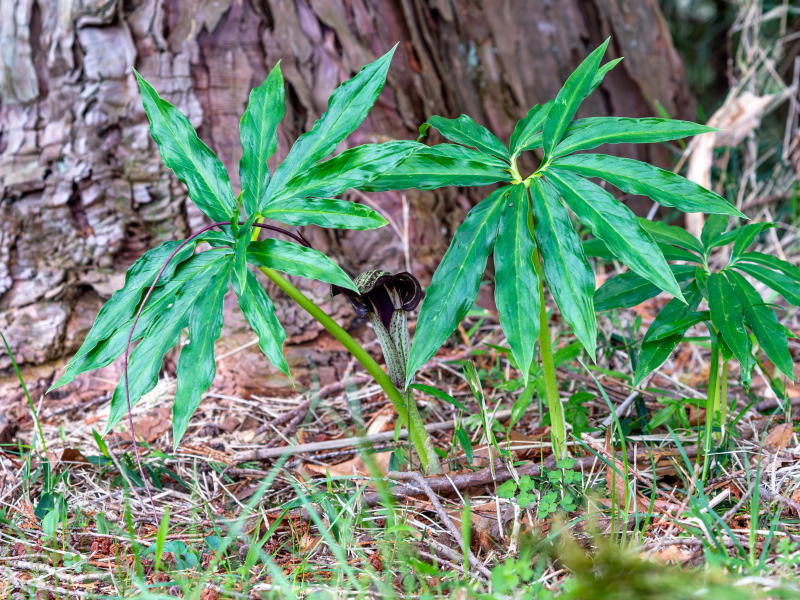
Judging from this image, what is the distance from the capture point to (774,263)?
49.0 inches

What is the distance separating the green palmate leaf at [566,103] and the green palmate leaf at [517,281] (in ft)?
0.35

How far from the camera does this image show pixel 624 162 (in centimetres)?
108

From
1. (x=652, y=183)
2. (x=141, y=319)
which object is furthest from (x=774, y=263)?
(x=141, y=319)

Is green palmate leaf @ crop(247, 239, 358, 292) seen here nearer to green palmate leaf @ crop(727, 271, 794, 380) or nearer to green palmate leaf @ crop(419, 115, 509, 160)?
green palmate leaf @ crop(419, 115, 509, 160)

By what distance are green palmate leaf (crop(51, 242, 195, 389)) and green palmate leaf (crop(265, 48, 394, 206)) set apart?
0.22 metres

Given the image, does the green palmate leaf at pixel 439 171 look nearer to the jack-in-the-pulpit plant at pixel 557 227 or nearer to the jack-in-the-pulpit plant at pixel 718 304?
the jack-in-the-pulpit plant at pixel 557 227

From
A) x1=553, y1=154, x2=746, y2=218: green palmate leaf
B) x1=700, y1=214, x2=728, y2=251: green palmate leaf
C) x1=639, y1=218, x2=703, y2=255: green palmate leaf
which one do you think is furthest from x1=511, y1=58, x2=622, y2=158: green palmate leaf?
x1=700, y1=214, x2=728, y2=251: green palmate leaf

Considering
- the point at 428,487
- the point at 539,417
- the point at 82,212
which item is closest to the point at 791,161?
the point at 539,417

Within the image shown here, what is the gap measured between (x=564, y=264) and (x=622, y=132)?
0.94 feet

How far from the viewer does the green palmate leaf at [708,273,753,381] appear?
1.15 meters

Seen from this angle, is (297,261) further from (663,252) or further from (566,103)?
(663,252)

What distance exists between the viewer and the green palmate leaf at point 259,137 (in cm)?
116

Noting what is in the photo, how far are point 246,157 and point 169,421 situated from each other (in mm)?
935

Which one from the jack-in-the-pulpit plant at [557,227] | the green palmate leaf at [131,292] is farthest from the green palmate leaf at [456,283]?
the green palmate leaf at [131,292]
